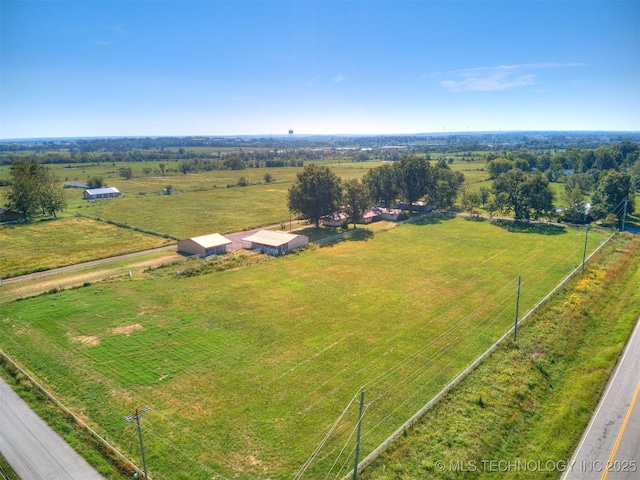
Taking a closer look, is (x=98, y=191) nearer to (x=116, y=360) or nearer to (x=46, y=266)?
(x=46, y=266)

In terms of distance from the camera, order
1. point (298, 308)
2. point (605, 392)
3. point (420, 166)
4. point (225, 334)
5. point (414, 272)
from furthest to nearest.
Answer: point (420, 166) → point (414, 272) → point (298, 308) → point (225, 334) → point (605, 392)

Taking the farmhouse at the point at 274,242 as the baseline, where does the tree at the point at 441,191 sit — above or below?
above

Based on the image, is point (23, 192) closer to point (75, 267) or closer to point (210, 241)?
point (75, 267)

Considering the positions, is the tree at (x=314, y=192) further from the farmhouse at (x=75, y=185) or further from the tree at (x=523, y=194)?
the farmhouse at (x=75, y=185)

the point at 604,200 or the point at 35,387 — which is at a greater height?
the point at 604,200

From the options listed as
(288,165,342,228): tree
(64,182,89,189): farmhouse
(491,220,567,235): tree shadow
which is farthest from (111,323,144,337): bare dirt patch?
(64,182,89,189): farmhouse

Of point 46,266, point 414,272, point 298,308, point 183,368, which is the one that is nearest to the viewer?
point 183,368

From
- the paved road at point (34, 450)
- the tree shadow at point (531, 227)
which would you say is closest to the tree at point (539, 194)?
the tree shadow at point (531, 227)

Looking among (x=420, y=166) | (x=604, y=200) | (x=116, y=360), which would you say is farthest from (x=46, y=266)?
(x=604, y=200)
